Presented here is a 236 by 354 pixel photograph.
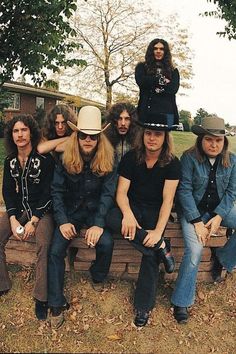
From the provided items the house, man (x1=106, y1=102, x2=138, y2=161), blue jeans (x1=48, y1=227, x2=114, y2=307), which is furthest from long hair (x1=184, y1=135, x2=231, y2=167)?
the house

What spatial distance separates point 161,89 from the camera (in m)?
5.24

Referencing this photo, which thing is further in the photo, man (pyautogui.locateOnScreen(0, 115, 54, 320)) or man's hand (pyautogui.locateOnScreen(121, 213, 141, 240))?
man (pyautogui.locateOnScreen(0, 115, 54, 320))

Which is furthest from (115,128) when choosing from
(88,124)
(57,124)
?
(88,124)

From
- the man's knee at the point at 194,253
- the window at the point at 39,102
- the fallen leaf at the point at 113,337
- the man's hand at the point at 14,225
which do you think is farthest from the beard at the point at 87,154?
the window at the point at 39,102

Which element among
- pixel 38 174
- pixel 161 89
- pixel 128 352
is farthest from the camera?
pixel 161 89

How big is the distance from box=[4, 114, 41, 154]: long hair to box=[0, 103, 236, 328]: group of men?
0.04ft

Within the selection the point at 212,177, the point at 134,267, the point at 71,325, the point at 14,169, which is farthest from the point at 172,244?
the point at 14,169

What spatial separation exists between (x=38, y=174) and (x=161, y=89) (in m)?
2.41

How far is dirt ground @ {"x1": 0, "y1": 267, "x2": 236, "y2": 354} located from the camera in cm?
332

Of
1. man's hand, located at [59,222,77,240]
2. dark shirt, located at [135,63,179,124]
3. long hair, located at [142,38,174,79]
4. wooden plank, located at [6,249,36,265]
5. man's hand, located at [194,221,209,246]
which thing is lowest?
wooden plank, located at [6,249,36,265]

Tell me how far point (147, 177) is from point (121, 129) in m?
1.07

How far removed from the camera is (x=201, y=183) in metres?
3.81

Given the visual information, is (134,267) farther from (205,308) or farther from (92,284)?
(205,308)

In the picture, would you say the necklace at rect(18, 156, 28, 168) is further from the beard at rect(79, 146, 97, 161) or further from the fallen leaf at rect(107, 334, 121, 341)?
the fallen leaf at rect(107, 334, 121, 341)
